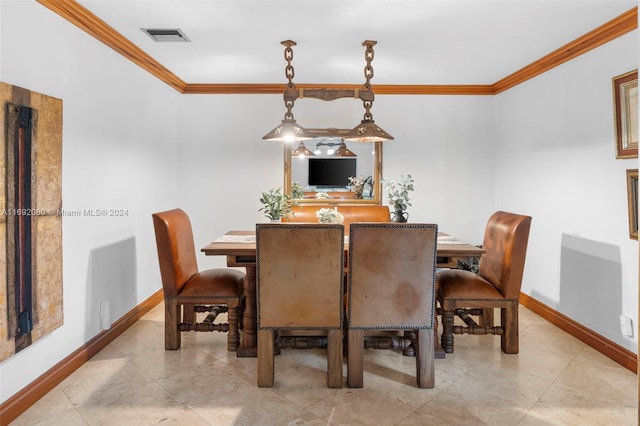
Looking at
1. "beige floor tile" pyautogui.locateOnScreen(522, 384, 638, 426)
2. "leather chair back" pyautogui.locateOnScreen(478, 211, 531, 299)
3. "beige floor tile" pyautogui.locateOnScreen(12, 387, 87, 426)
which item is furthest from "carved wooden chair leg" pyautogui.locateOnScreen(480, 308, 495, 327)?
"beige floor tile" pyautogui.locateOnScreen(12, 387, 87, 426)

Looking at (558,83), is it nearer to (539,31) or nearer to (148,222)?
(539,31)

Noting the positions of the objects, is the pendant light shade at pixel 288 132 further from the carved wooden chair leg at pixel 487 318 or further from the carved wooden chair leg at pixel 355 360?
the carved wooden chair leg at pixel 487 318

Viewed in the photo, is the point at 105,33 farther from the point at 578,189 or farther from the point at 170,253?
the point at 578,189

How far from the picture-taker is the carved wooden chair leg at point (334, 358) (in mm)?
2271

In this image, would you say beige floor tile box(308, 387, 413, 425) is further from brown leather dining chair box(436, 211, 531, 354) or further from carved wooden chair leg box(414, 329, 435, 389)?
brown leather dining chair box(436, 211, 531, 354)

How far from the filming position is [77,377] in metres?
2.40

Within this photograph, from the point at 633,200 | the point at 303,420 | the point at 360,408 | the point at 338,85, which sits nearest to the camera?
the point at 303,420

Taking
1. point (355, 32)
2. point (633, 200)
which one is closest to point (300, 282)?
point (355, 32)

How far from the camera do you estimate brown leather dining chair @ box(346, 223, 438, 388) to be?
2.14 metres

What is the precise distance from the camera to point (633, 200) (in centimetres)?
252

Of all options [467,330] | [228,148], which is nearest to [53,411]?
[467,330]

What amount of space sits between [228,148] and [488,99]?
293 centimetres

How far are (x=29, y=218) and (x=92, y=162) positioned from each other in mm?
742

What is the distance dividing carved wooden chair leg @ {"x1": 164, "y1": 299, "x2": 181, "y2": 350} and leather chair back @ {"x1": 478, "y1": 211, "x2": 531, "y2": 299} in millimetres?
2240
